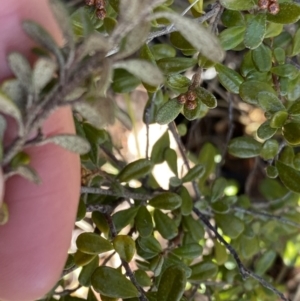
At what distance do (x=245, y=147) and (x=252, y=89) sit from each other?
7.9 inches

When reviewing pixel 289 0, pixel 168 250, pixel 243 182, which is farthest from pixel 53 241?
pixel 243 182

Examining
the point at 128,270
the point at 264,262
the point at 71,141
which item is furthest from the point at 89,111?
the point at 264,262

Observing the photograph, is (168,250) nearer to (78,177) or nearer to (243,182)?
(78,177)

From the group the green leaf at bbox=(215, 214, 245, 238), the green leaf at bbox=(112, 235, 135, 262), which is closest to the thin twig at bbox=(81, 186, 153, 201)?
the green leaf at bbox=(112, 235, 135, 262)

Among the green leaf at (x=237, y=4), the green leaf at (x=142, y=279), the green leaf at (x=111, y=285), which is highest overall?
the green leaf at (x=237, y=4)

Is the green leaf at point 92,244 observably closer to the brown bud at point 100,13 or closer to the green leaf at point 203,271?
the green leaf at point 203,271

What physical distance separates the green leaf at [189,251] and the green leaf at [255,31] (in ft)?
1.46

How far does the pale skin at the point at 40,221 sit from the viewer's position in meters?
0.81

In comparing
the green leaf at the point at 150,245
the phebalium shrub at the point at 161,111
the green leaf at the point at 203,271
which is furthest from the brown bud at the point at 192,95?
the green leaf at the point at 203,271

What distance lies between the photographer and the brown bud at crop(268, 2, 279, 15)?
779mm

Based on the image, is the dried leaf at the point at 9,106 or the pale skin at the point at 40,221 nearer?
the dried leaf at the point at 9,106

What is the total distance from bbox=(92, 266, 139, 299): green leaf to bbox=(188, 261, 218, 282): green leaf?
9.6 inches

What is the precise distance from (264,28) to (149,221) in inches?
17.3

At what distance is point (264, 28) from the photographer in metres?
0.79
